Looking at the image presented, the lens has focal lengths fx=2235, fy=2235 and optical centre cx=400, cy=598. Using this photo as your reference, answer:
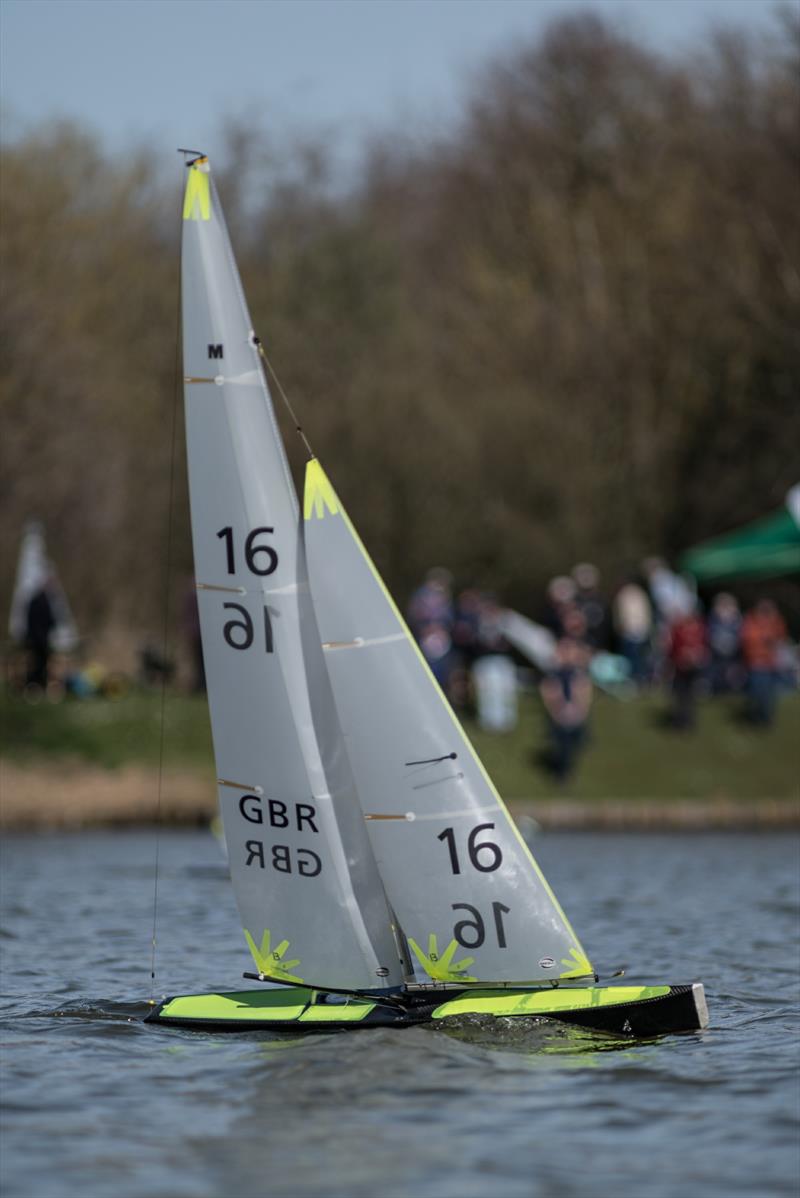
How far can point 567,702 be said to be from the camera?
32.1 metres

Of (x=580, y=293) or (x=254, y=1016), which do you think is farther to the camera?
(x=580, y=293)

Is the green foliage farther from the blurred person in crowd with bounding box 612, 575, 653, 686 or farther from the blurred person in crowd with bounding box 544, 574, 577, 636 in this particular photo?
the blurred person in crowd with bounding box 544, 574, 577, 636

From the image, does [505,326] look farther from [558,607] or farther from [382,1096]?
[382,1096]

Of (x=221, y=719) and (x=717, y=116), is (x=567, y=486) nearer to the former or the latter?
(x=717, y=116)

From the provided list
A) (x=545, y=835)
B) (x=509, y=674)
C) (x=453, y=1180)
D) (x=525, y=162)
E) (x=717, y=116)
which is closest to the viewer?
(x=453, y=1180)

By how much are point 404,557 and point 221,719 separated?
30.4 meters

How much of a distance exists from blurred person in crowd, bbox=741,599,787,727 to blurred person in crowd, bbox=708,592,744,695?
2.75 ft

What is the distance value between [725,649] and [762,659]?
6.34ft

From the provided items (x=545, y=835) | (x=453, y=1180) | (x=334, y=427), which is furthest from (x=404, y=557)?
(x=453, y=1180)

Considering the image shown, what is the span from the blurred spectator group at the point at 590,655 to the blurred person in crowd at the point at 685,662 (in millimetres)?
15

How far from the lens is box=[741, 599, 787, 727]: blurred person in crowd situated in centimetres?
3397

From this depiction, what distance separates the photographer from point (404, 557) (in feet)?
145

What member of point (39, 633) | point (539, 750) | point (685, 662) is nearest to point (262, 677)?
point (539, 750)

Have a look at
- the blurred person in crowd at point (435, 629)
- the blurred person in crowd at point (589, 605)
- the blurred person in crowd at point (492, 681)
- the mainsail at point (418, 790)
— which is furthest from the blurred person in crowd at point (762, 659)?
the mainsail at point (418, 790)
